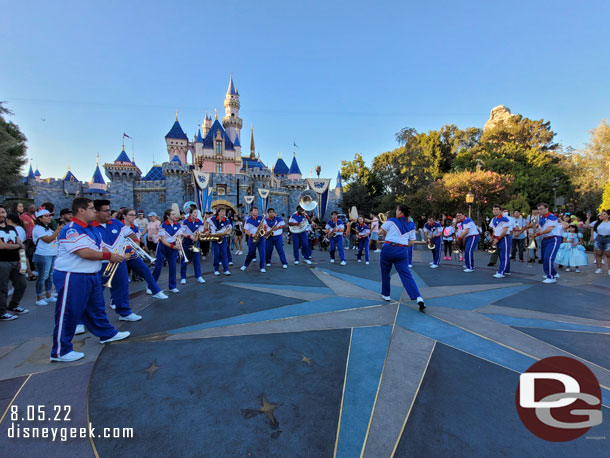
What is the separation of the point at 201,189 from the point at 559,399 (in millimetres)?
13712

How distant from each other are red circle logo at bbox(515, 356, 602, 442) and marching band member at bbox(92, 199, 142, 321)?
4951 millimetres

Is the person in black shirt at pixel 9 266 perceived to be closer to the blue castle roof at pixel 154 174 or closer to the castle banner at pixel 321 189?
the castle banner at pixel 321 189

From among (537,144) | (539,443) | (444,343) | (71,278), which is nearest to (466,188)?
(444,343)

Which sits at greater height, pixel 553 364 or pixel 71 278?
pixel 71 278

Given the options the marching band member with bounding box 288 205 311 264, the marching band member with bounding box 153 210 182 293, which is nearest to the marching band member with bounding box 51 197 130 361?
the marching band member with bounding box 153 210 182 293

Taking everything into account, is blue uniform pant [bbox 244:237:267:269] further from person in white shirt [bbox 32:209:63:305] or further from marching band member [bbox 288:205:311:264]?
person in white shirt [bbox 32:209:63:305]

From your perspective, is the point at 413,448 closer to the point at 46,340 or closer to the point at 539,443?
the point at 539,443

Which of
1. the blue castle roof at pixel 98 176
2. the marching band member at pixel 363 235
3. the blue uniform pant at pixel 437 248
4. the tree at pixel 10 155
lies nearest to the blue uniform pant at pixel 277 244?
the marching band member at pixel 363 235

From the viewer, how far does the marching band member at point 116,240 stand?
3.84 meters

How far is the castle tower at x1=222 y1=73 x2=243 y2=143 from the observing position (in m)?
47.3

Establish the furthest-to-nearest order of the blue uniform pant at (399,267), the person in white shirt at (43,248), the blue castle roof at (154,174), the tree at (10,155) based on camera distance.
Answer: the blue castle roof at (154,174) → the tree at (10,155) → the person in white shirt at (43,248) → the blue uniform pant at (399,267)

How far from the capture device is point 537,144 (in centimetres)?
3725

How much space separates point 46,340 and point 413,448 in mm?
4522

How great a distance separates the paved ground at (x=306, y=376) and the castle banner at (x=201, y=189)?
874cm
